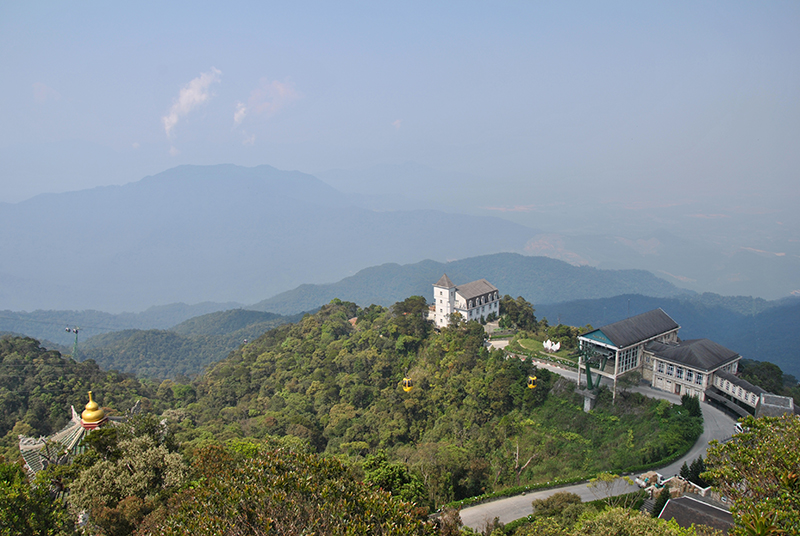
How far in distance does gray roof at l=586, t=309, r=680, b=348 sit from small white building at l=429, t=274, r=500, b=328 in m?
13.7

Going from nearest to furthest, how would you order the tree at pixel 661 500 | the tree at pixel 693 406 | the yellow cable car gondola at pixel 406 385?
the tree at pixel 661 500 → the tree at pixel 693 406 → the yellow cable car gondola at pixel 406 385

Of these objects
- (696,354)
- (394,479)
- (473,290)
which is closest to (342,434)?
(473,290)

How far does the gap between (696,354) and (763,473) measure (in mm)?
18472

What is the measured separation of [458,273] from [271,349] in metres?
102

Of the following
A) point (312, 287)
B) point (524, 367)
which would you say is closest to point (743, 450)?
point (524, 367)

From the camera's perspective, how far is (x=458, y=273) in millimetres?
149250

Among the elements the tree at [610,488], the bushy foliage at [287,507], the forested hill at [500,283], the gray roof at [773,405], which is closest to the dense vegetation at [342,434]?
the bushy foliage at [287,507]

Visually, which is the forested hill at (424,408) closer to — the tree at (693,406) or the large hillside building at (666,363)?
the tree at (693,406)

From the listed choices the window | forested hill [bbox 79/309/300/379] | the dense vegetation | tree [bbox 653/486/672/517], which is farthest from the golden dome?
forested hill [bbox 79/309/300/379]

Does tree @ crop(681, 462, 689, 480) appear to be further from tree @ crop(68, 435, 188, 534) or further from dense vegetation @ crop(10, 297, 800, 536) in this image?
tree @ crop(68, 435, 188, 534)

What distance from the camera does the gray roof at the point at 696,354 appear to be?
85.4 feet

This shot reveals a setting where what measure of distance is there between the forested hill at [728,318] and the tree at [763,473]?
51203 mm

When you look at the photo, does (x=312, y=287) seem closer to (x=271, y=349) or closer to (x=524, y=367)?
(x=271, y=349)

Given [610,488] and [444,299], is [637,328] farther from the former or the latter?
[444,299]
